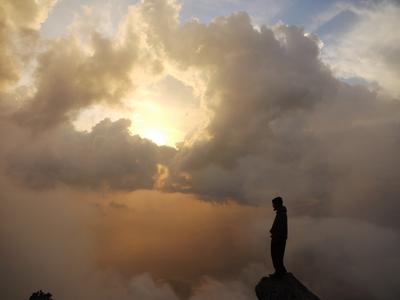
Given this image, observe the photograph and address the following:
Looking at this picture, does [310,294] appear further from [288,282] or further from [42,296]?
[42,296]

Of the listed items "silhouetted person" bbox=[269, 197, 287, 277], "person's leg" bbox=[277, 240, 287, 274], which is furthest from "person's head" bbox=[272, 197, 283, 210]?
"person's leg" bbox=[277, 240, 287, 274]

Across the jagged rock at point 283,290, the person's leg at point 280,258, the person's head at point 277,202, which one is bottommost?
the jagged rock at point 283,290

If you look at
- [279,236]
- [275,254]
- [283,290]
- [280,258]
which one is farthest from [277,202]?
[283,290]

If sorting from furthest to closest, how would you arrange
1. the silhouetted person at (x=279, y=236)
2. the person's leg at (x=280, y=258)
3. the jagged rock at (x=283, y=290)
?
1. the silhouetted person at (x=279, y=236)
2. the person's leg at (x=280, y=258)
3. the jagged rock at (x=283, y=290)

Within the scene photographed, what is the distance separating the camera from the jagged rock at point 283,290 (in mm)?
14674

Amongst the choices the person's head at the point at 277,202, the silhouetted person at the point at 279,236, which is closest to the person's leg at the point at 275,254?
the silhouetted person at the point at 279,236

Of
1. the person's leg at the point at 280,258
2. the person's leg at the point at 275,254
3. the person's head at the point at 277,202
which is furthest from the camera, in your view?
the person's head at the point at 277,202

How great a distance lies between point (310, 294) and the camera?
1497 centimetres

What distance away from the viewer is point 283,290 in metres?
15.0

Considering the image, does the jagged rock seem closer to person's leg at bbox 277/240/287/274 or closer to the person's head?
person's leg at bbox 277/240/287/274

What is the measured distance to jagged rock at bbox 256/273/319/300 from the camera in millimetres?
14674

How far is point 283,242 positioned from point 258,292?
2716 millimetres

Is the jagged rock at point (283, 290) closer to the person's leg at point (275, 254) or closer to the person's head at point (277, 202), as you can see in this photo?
the person's leg at point (275, 254)

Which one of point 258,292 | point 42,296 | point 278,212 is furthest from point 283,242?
point 42,296
